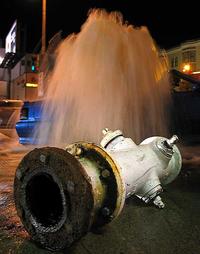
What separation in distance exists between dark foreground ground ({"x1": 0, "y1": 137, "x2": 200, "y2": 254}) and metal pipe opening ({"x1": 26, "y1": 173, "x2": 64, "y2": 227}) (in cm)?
27

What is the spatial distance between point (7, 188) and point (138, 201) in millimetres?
1773

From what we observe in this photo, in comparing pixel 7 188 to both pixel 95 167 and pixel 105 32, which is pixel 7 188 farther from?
pixel 105 32

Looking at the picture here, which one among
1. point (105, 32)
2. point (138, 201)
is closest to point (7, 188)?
point (138, 201)

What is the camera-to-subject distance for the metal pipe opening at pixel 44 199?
2.15m

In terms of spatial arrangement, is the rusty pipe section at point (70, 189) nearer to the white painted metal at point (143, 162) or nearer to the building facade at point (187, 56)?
the white painted metal at point (143, 162)

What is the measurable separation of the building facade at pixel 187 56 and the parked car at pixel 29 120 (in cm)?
2652

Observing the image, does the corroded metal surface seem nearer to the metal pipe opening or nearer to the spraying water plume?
the metal pipe opening

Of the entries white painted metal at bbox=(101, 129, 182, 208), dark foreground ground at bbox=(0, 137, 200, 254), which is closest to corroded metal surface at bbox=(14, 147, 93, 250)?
dark foreground ground at bbox=(0, 137, 200, 254)

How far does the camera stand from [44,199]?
2252 millimetres

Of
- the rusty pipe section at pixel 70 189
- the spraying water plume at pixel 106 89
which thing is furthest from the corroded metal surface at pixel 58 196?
the spraying water plume at pixel 106 89

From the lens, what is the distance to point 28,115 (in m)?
6.73

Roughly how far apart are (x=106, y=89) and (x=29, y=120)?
6.21 feet

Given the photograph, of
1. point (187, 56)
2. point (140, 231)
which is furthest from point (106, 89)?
point (187, 56)

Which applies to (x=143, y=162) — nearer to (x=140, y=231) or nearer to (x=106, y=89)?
(x=140, y=231)
